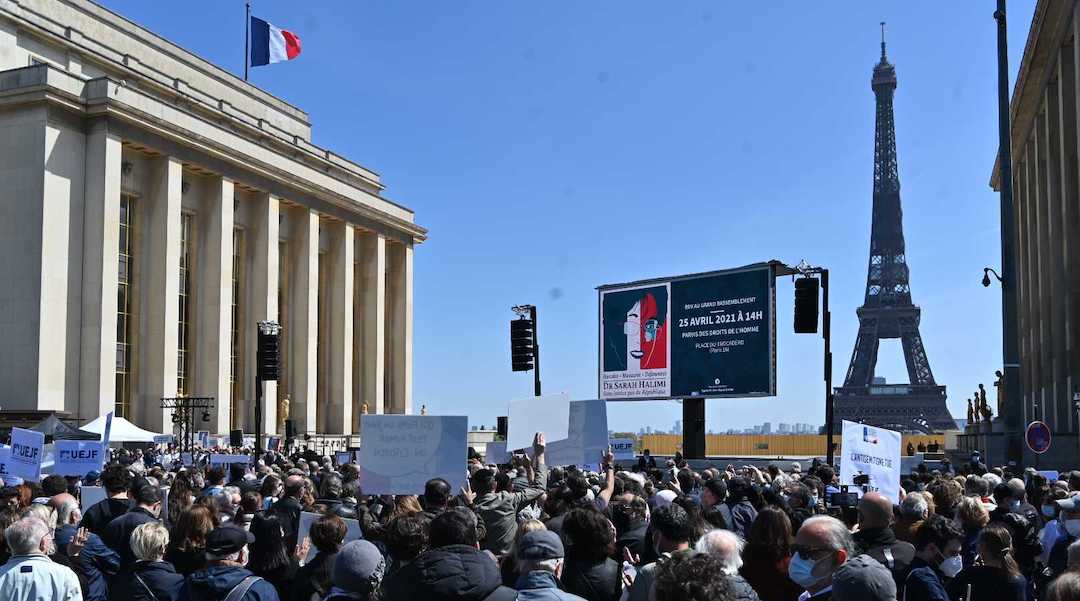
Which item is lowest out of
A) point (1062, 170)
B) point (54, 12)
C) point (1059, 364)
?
point (1059, 364)

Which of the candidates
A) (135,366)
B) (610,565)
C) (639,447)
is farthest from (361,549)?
(639,447)

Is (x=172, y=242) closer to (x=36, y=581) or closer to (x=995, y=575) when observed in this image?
(x=36, y=581)

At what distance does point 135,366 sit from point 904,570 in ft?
143

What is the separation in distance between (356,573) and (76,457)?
11.6 metres

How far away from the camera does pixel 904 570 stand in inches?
249

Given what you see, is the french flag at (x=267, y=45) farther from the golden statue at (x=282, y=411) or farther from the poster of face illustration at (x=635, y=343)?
the poster of face illustration at (x=635, y=343)

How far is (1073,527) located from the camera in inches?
332

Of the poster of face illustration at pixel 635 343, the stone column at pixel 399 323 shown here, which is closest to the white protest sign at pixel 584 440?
the poster of face illustration at pixel 635 343

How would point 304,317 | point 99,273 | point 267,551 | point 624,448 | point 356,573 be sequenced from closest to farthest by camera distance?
point 356,573, point 267,551, point 624,448, point 99,273, point 304,317

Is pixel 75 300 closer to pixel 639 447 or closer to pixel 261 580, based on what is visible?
pixel 639 447

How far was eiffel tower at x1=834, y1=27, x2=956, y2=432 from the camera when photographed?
96812 mm

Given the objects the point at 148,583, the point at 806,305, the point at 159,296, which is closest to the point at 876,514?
the point at 148,583

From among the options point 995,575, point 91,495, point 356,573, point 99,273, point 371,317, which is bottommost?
point 91,495

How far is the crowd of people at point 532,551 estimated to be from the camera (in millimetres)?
5082
